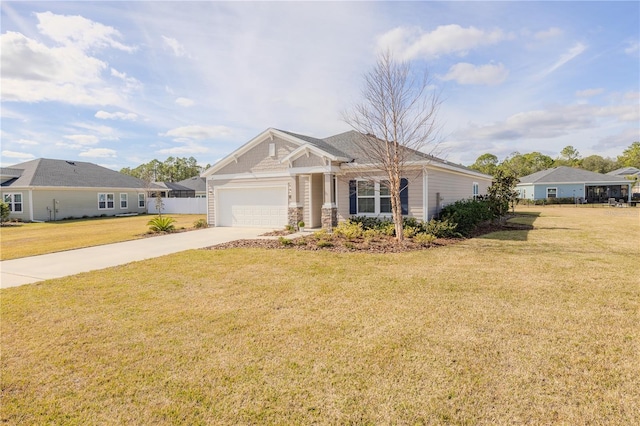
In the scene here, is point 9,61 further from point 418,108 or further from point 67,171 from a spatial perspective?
point 67,171

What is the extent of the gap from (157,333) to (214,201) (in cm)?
1429

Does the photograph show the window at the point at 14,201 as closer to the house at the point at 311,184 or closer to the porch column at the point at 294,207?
the house at the point at 311,184

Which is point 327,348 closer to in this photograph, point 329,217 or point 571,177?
point 329,217

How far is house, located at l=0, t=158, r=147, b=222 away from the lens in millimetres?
24531

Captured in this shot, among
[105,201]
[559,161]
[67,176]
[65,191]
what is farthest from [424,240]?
[559,161]

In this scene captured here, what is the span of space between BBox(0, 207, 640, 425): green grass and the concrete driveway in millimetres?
1048

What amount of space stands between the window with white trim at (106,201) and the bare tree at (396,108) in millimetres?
26959

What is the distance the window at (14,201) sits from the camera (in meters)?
24.7

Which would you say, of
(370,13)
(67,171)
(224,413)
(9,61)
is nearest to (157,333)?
(224,413)

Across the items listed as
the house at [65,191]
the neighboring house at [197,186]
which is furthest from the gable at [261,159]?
the neighboring house at [197,186]

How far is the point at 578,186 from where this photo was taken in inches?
1443

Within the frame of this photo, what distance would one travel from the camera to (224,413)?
9.19 feet

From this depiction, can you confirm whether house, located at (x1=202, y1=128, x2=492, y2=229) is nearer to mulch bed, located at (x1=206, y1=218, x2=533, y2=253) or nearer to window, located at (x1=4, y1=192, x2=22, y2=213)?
mulch bed, located at (x1=206, y1=218, x2=533, y2=253)

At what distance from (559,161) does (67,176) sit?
287 feet
